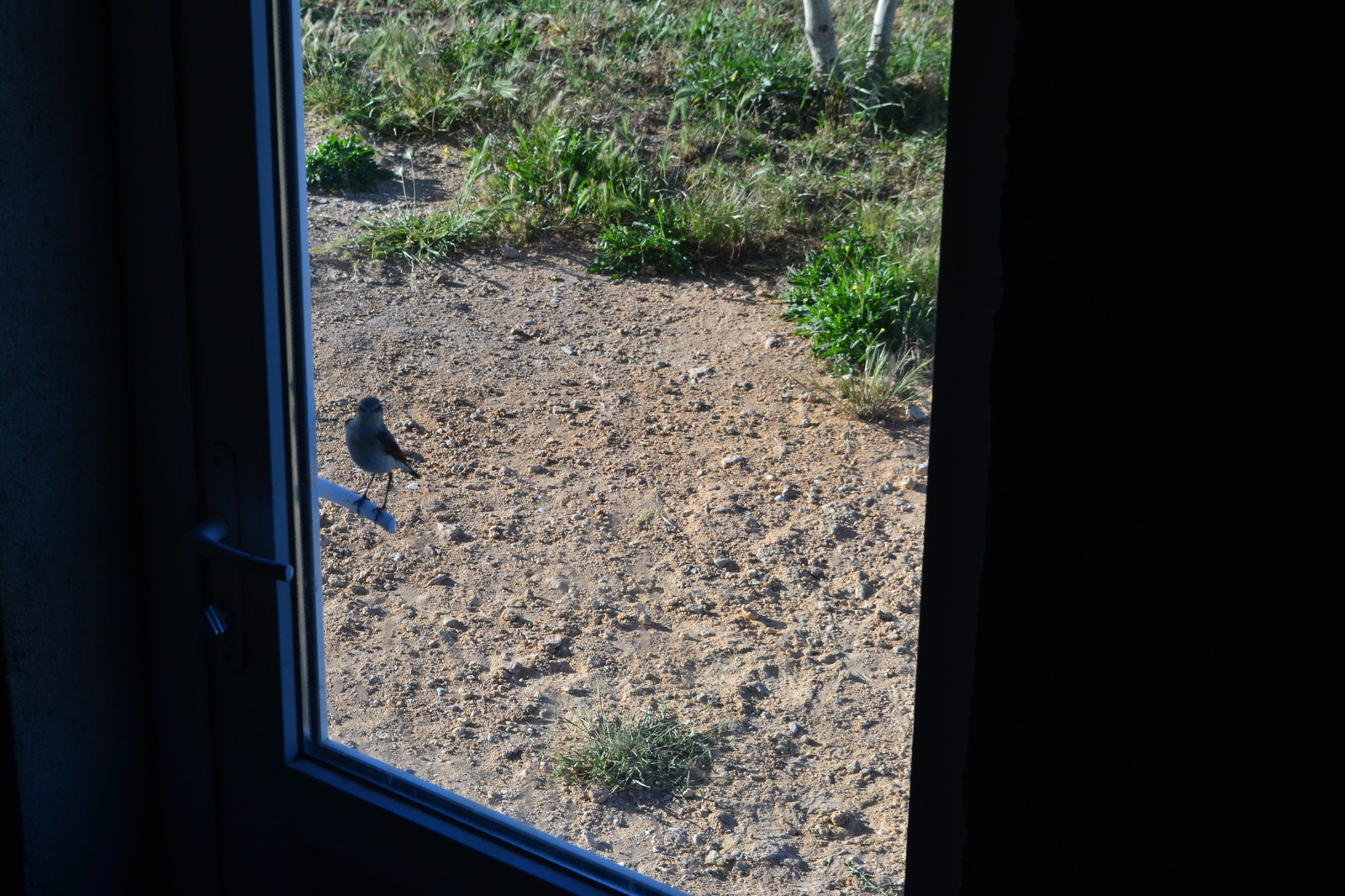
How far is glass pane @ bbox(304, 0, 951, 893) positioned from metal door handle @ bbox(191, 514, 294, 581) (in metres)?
0.11

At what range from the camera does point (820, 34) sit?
1.00 m

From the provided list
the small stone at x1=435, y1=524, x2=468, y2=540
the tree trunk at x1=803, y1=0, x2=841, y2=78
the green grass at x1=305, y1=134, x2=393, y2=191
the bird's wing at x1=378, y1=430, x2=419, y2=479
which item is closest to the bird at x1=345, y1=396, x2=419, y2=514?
the bird's wing at x1=378, y1=430, x2=419, y2=479

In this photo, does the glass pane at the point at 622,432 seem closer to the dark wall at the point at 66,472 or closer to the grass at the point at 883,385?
the grass at the point at 883,385

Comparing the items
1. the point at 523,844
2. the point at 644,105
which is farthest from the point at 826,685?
the point at 644,105

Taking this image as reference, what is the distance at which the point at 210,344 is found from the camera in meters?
1.28

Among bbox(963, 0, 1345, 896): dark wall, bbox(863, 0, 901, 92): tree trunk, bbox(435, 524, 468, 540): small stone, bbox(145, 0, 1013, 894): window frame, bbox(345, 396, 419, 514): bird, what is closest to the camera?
bbox(963, 0, 1345, 896): dark wall

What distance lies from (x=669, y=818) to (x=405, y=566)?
0.45 meters

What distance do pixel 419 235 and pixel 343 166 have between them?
0.12 meters

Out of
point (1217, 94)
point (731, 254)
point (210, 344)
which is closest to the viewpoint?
point (1217, 94)

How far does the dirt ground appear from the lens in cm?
117

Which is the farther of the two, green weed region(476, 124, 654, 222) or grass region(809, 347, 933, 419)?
green weed region(476, 124, 654, 222)

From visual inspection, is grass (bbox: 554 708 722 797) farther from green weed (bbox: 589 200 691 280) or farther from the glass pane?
green weed (bbox: 589 200 691 280)

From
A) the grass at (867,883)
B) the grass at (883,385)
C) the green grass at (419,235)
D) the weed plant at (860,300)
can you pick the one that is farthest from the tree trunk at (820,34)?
the grass at (867,883)

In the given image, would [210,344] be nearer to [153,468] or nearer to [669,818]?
[153,468]
